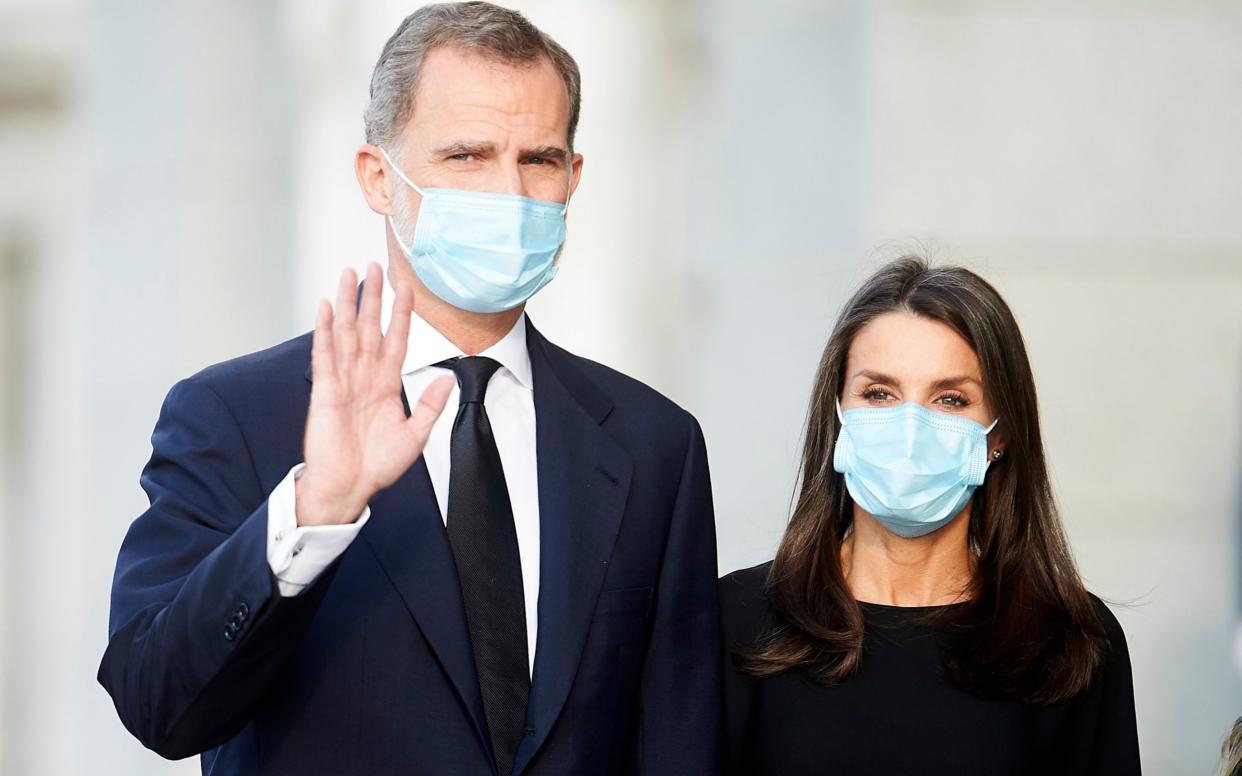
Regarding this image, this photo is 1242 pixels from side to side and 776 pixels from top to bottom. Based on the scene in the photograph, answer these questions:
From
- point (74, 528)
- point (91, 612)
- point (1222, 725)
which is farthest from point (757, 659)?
point (74, 528)

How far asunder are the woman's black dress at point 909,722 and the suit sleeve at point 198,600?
3.42 feet

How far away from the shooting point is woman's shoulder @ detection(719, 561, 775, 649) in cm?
297

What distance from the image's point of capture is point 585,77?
5633mm

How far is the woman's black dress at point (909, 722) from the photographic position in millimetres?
2795

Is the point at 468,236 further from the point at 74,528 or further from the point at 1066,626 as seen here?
the point at 74,528

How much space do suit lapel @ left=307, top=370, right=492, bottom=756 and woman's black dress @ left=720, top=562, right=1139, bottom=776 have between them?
2.36ft

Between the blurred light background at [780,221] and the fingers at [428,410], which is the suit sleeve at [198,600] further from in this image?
the blurred light background at [780,221]

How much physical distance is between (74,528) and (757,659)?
772cm

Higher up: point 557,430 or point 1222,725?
point 557,430

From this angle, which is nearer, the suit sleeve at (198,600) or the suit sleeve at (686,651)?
the suit sleeve at (198,600)

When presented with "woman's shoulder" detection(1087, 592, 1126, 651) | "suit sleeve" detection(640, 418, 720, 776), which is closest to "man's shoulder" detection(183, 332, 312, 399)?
"suit sleeve" detection(640, 418, 720, 776)

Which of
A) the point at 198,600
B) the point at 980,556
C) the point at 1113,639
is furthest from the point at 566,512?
the point at 1113,639

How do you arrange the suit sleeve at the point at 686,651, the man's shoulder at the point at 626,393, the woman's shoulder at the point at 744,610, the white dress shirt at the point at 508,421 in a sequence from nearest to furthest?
the white dress shirt at the point at 508,421 → the suit sleeve at the point at 686,651 → the man's shoulder at the point at 626,393 → the woman's shoulder at the point at 744,610

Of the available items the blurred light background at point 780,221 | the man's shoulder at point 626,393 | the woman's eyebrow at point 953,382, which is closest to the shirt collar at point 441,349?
the man's shoulder at point 626,393
